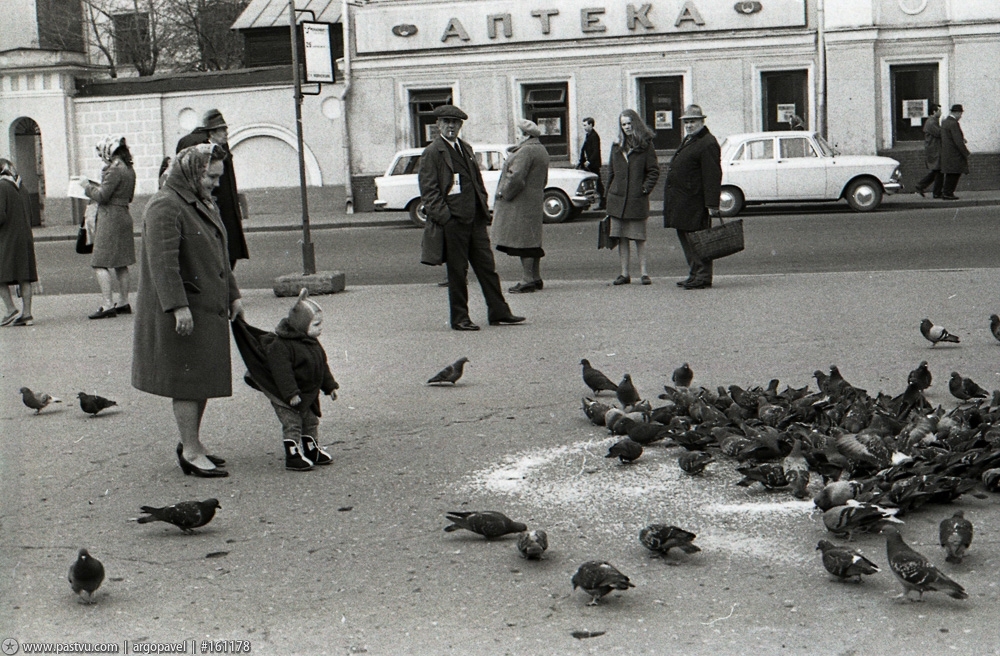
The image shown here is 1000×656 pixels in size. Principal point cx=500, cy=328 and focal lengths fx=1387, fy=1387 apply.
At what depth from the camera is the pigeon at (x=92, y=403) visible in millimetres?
8500

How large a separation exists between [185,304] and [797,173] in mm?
20116

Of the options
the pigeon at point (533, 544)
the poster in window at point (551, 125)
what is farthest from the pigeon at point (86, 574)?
the poster in window at point (551, 125)

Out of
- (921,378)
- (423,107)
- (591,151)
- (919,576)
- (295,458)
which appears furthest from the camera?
(423,107)

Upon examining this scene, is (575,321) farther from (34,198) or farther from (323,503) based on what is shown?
(34,198)

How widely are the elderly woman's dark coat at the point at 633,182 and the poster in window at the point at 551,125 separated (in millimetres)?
17675

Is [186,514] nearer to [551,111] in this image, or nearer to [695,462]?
[695,462]

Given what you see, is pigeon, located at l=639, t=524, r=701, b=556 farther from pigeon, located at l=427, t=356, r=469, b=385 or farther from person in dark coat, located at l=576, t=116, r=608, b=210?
person in dark coat, located at l=576, t=116, r=608, b=210

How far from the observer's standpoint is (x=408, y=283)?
54.1 ft

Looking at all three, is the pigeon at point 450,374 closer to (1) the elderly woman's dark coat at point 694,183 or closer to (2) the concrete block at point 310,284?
(1) the elderly woman's dark coat at point 694,183

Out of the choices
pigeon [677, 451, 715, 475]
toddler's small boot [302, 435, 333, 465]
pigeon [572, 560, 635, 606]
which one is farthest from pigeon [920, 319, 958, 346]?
pigeon [572, 560, 635, 606]

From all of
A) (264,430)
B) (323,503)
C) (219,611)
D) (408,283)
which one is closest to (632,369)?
(264,430)

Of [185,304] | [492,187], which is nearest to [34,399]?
[185,304]

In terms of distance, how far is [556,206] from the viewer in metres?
25.8

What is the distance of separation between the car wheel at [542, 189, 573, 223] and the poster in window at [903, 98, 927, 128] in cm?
890
